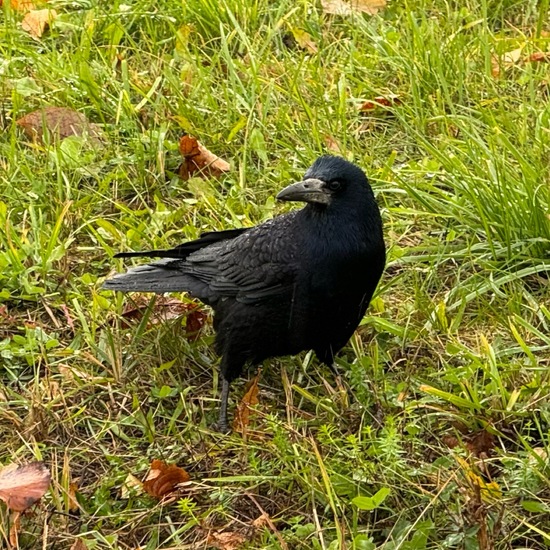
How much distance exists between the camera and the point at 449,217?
4.37m

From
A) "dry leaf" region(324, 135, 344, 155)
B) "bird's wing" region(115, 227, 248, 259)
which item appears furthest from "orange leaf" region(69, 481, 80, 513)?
"dry leaf" region(324, 135, 344, 155)

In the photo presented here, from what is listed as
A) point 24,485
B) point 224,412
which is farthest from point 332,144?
point 24,485

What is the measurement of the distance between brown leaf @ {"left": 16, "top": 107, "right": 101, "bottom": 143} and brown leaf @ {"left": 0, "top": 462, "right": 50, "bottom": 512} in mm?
2190

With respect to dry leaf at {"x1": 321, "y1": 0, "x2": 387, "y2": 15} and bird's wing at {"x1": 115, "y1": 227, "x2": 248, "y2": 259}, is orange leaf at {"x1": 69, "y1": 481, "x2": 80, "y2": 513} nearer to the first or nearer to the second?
bird's wing at {"x1": 115, "y1": 227, "x2": 248, "y2": 259}

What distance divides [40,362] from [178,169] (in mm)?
1360

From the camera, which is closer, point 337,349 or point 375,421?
point 375,421

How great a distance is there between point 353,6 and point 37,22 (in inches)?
65.5

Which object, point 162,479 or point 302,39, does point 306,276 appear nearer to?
point 162,479

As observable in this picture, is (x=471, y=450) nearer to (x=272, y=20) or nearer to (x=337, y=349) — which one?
(x=337, y=349)

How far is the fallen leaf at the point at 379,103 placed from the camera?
16.8 ft

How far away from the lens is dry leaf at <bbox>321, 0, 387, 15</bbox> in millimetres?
5715

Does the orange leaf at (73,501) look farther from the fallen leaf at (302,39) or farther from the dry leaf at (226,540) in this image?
the fallen leaf at (302,39)

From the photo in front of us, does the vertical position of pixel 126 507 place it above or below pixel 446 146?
below

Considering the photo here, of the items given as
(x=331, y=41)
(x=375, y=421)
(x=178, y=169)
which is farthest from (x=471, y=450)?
(x=331, y=41)
